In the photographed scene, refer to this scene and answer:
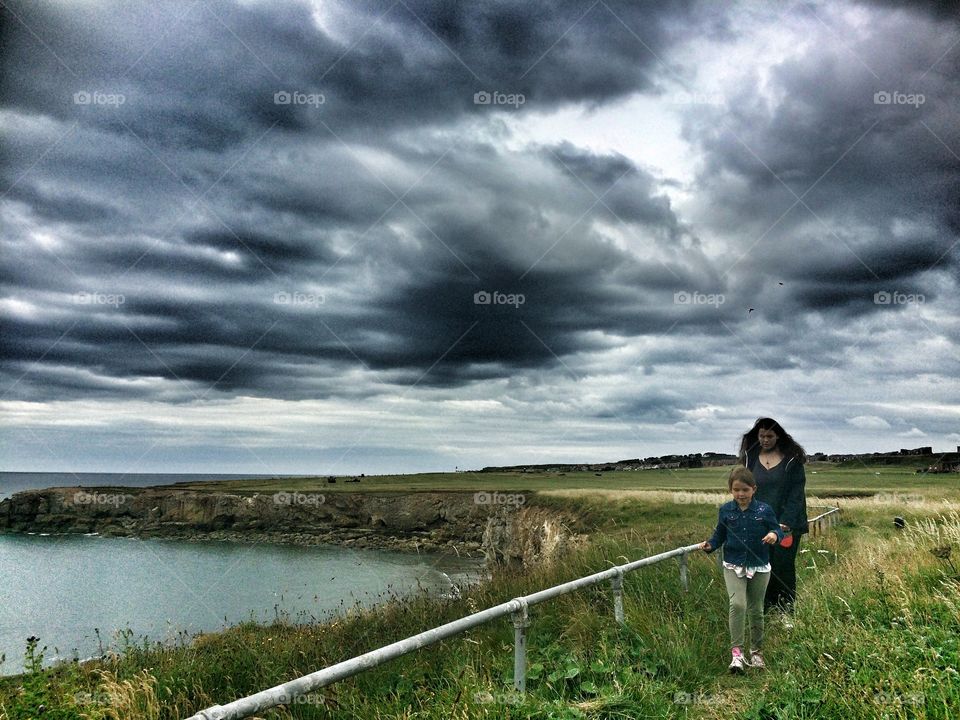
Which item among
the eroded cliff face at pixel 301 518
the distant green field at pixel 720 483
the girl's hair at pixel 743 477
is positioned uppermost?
the girl's hair at pixel 743 477

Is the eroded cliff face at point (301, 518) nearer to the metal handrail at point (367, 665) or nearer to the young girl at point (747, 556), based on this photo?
the young girl at point (747, 556)

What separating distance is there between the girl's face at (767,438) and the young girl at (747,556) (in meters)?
1.44

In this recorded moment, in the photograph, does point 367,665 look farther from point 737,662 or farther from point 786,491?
point 786,491

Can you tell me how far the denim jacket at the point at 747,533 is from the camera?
6.22m

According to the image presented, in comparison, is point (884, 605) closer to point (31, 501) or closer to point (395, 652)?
point (395, 652)

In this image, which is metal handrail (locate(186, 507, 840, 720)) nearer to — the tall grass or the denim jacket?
the tall grass

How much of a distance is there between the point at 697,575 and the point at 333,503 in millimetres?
77625

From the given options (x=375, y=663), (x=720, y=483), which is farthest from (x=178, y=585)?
(x=720, y=483)

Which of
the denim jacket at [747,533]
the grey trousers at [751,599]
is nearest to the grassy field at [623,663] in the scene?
the grey trousers at [751,599]

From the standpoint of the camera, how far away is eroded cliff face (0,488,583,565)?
56.5 meters

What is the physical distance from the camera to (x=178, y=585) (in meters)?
40.3

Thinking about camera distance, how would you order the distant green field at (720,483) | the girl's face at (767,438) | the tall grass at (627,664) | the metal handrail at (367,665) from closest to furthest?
1. the metal handrail at (367,665)
2. the tall grass at (627,664)
3. the girl's face at (767,438)
4. the distant green field at (720,483)

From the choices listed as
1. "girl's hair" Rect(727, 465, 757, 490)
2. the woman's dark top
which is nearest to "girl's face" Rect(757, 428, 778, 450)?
the woman's dark top

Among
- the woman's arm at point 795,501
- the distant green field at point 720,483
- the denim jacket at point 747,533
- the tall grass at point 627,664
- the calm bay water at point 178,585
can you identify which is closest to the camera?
the tall grass at point 627,664
